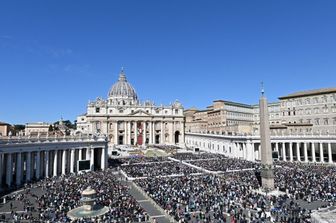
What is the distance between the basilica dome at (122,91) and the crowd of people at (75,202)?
80.7 m

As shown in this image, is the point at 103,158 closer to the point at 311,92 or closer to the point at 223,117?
the point at 311,92

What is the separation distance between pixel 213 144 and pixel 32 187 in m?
49.8

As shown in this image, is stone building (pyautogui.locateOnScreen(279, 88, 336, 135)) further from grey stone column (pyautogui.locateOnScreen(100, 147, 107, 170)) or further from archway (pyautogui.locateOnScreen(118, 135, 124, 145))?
archway (pyautogui.locateOnScreen(118, 135, 124, 145))

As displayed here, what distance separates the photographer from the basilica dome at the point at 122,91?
11250 cm

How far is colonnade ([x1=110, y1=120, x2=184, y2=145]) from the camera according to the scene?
3652 inches

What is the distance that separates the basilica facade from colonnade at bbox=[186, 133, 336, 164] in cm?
2978

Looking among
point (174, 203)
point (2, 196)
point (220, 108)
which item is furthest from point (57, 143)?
point (220, 108)

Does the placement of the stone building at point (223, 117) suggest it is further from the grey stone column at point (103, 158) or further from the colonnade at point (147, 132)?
the grey stone column at point (103, 158)

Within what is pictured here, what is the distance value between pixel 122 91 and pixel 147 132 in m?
25.4

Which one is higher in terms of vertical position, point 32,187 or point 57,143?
point 57,143

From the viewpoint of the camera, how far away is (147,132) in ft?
315

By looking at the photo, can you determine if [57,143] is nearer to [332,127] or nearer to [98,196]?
[98,196]

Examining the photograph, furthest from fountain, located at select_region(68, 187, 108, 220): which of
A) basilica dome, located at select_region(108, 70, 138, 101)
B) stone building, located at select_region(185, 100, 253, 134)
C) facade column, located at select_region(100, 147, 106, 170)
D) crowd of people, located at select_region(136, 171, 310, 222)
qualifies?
basilica dome, located at select_region(108, 70, 138, 101)

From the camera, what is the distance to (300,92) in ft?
221
